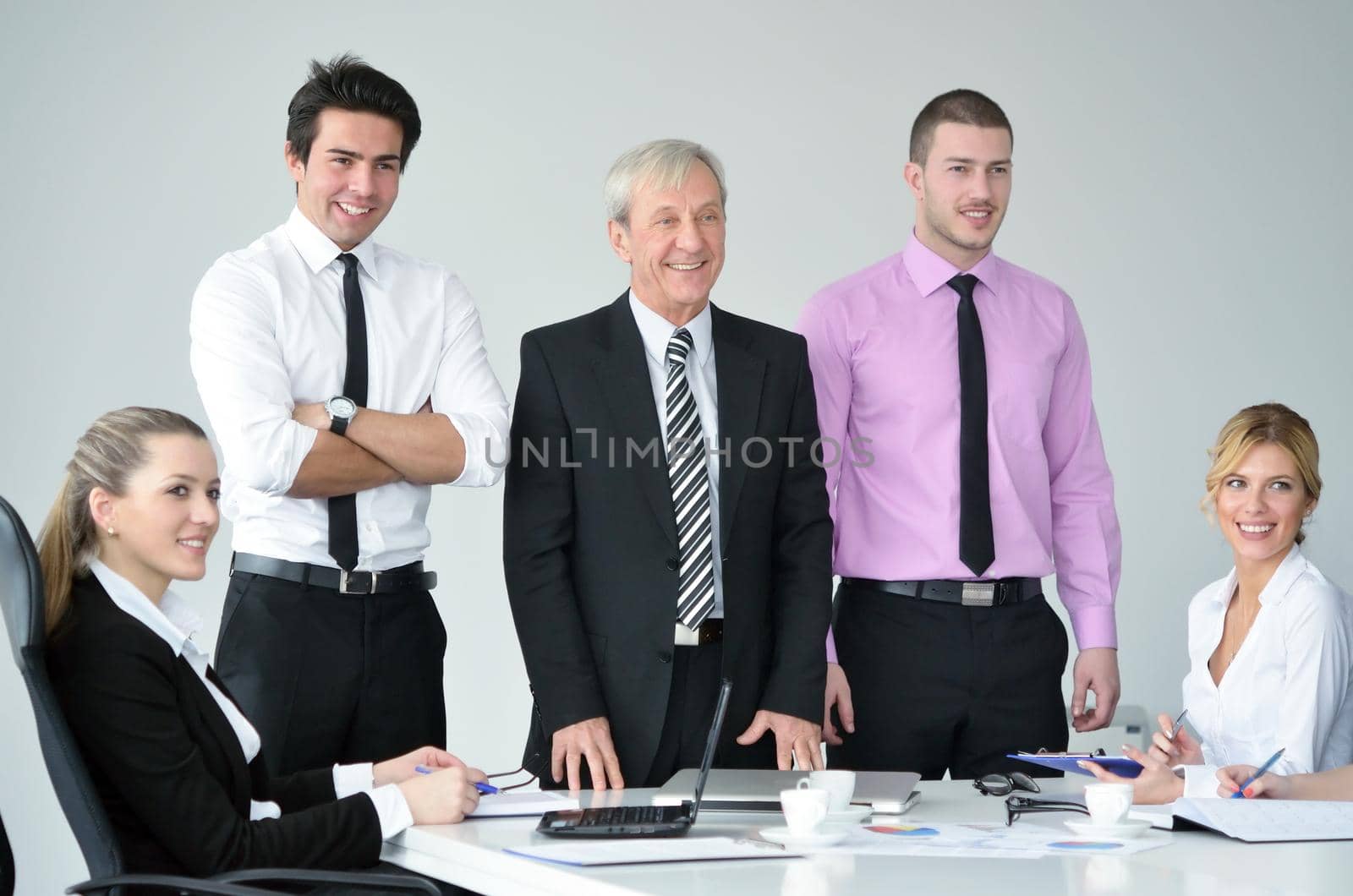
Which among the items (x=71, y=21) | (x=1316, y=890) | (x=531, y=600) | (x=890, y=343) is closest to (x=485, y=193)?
(x=71, y=21)

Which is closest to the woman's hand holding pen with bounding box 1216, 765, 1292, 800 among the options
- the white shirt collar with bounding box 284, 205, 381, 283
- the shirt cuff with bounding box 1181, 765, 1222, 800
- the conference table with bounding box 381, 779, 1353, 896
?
the shirt cuff with bounding box 1181, 765, 1222, 800

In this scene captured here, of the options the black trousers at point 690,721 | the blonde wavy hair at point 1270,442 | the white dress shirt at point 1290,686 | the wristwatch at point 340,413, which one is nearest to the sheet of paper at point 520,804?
the black trousers at point 690,721

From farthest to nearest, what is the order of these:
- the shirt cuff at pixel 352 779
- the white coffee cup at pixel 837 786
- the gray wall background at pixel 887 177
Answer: the gray wall background at pixel 887 177
the shirt cuff at pixel 352 779
the white coffee cup at pixel 837 786

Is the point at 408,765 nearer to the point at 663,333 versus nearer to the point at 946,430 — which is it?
the point at 663,333

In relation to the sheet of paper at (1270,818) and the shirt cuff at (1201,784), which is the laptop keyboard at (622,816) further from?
the shirt cuff at (1201,784)

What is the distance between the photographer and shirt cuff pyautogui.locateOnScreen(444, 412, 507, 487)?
10.3ft

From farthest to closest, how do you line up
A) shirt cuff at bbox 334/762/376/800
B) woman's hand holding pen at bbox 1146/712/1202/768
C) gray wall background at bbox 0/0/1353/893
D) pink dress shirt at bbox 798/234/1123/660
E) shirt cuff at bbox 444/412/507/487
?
gray wall background at bbox 0/0/1353/893
pink dress shirt at bbox 798/234/1123/660
shirt cuff at bbox 444/412/507/487
woman's hand holding pen at bbox 1146/712/1202/768
shirt cuff at bbox 334/762/376/800

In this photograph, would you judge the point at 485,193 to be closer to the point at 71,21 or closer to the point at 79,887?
the point at 71,21

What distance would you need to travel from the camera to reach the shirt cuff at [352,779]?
99.2 inches

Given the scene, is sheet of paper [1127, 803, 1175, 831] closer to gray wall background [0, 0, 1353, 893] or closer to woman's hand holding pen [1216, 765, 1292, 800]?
woman's hand holding pen [1216, 765, 1292, 800]

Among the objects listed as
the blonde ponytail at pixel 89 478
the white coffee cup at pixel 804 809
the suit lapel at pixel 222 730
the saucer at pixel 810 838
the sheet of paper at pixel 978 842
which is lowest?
the sheet of paper at pixel 978 842

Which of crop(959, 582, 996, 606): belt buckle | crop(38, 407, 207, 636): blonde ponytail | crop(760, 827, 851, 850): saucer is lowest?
crop(760, 827, 851, 850): saucer

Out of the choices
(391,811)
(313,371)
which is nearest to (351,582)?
(313,371)

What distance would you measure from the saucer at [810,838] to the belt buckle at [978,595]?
1.25m
